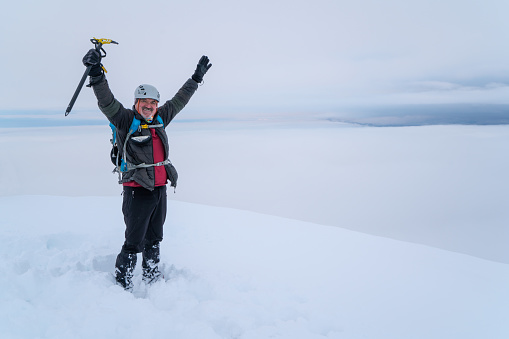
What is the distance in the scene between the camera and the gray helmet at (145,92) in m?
3.05

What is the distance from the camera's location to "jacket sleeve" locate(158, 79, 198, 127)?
3412mm

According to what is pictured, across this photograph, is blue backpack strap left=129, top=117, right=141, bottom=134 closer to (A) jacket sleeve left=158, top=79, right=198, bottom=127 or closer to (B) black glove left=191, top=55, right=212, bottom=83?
(A) jacket sleeve left=158, top=79, right=198, bottom=127

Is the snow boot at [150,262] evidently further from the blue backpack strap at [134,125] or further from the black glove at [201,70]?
the black glove at [201,70]

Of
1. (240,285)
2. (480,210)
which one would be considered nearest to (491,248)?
(480,210)

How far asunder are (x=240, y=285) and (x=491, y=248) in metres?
7.91

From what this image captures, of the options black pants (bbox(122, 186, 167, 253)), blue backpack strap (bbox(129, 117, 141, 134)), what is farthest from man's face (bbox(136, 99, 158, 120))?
black pants (bbox(122, 186, 167, 253))

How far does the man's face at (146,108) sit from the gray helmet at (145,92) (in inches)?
1.9

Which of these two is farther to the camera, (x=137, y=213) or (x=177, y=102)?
(x=177, y=102)

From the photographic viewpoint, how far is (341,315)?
2.90m

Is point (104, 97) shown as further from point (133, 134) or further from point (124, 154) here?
point (124, 154)

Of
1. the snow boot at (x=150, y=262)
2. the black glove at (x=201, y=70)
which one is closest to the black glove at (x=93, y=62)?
the black glove at (x=201, y=70)

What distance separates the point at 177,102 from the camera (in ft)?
11.7

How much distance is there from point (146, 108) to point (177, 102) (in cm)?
57

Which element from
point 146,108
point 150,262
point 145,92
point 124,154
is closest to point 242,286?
point 150,262
